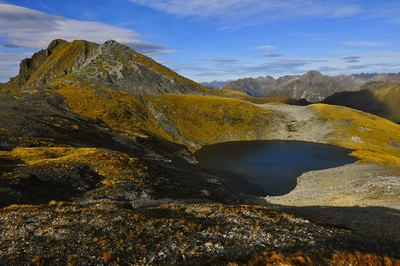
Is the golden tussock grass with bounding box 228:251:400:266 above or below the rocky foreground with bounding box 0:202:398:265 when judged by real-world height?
above

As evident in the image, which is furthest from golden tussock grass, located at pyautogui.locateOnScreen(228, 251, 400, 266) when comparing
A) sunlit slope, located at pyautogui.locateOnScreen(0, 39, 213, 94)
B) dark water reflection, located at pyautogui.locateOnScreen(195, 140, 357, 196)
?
sunlit slope, located at pyautogui.locateOnScreen(0, 39, 213, 94)

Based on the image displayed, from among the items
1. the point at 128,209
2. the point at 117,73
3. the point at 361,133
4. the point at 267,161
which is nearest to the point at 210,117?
the point at 267,161

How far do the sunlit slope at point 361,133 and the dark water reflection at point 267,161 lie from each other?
8.44m

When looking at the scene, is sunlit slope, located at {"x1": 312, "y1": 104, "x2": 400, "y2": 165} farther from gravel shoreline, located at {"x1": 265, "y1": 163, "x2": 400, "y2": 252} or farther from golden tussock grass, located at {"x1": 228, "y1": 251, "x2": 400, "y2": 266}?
golden tussock grass, located at {"x1": 228, "y1": 251, "x2": 400, "y2": 266}

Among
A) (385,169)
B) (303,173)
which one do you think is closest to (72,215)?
(303,173)

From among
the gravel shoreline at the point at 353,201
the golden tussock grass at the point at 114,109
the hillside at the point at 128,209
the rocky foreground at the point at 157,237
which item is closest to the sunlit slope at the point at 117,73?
the golden tussock grass at the point at 114,109

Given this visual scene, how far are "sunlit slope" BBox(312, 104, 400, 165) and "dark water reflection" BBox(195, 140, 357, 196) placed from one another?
844cm

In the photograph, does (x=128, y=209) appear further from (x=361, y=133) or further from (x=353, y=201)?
(x=361, y=133)

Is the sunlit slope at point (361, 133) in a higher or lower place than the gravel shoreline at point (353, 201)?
higher

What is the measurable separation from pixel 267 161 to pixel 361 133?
66407mm

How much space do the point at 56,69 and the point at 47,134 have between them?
6359 inches

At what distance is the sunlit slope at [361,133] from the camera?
353ft

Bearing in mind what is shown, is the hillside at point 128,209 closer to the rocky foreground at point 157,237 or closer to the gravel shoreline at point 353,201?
the rocky foreground at point 157,237

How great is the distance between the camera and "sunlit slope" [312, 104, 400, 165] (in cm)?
10751
